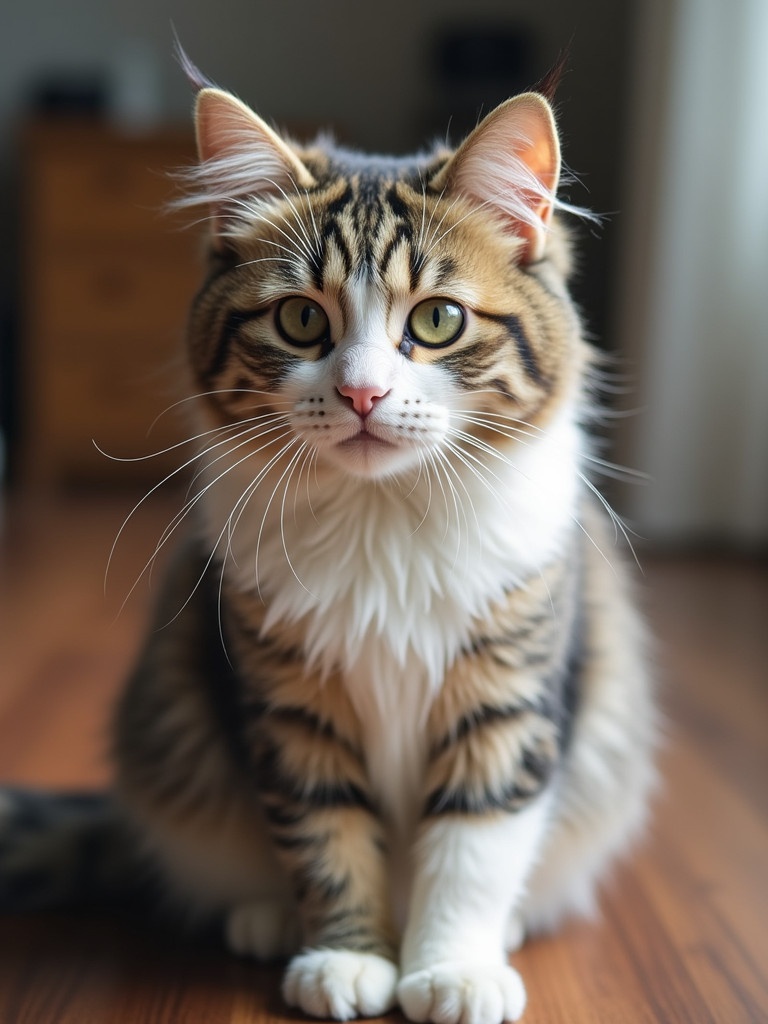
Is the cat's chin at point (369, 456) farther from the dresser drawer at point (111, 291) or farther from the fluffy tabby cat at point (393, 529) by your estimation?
the dresser drawer at point (111, 291)

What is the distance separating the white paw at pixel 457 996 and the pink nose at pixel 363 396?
0.49m

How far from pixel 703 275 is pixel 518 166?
2.30 metres

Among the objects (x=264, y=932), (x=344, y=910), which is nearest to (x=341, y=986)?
(x=344, y=910)

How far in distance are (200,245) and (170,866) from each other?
2.15ft

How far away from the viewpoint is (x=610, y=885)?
1275mm

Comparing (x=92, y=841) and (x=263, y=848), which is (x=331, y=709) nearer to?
(x=263, y=848)

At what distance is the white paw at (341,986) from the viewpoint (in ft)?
3.08

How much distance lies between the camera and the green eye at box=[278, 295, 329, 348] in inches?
36.9

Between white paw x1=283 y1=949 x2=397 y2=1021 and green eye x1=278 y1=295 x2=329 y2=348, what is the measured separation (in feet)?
1.77

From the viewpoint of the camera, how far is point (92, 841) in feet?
3.95

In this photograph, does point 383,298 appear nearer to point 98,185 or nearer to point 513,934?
point 513,934

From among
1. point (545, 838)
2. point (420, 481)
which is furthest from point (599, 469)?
point (545, 838)

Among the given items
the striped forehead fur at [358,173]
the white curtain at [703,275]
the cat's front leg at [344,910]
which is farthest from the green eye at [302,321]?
the white curtain at [703,275]

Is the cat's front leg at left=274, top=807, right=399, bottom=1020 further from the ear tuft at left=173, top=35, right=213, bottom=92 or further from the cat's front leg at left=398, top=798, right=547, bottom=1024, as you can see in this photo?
the ear tuft at left=173, top=35, right=213, bottom=92
